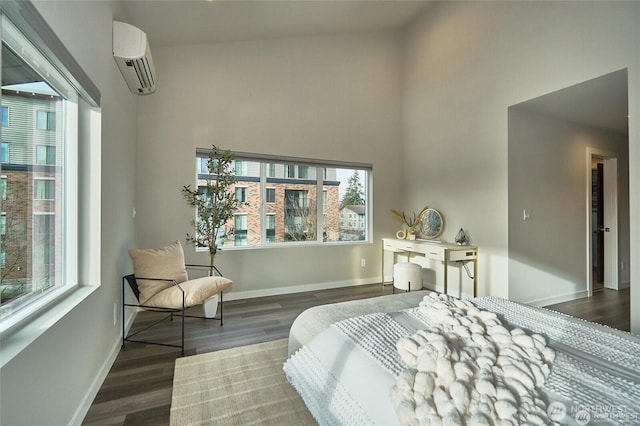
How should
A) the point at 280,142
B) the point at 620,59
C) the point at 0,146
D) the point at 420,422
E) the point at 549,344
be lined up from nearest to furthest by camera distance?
the point at 420,422
the point at 0,146
the point at 549,344
the point at 620,59
the point at 280,142

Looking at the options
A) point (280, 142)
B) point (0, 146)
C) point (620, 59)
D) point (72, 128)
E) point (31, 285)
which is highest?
point (620, 59)

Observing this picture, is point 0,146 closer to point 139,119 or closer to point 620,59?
point 139,119

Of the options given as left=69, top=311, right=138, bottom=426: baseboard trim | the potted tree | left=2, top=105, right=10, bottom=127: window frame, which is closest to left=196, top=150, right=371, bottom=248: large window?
the potted tree

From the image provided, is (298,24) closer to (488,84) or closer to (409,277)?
(488,84)

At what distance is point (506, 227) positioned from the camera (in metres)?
3.28

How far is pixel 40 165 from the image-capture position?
1.45 metres

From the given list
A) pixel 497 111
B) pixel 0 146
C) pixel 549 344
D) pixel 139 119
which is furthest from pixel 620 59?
pixel 139 119

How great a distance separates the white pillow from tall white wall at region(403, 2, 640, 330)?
131 inches

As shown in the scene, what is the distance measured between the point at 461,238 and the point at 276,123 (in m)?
2.81

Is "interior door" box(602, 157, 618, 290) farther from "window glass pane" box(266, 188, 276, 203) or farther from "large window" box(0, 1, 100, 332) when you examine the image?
"large window" box(0, 1, 100, 332)

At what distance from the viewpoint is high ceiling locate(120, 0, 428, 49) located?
276 cm

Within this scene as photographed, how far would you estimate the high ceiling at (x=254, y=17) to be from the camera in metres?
2.76

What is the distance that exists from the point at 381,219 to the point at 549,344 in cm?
338

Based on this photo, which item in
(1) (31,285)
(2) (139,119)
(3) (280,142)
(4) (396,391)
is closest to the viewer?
(4) (396,391)
